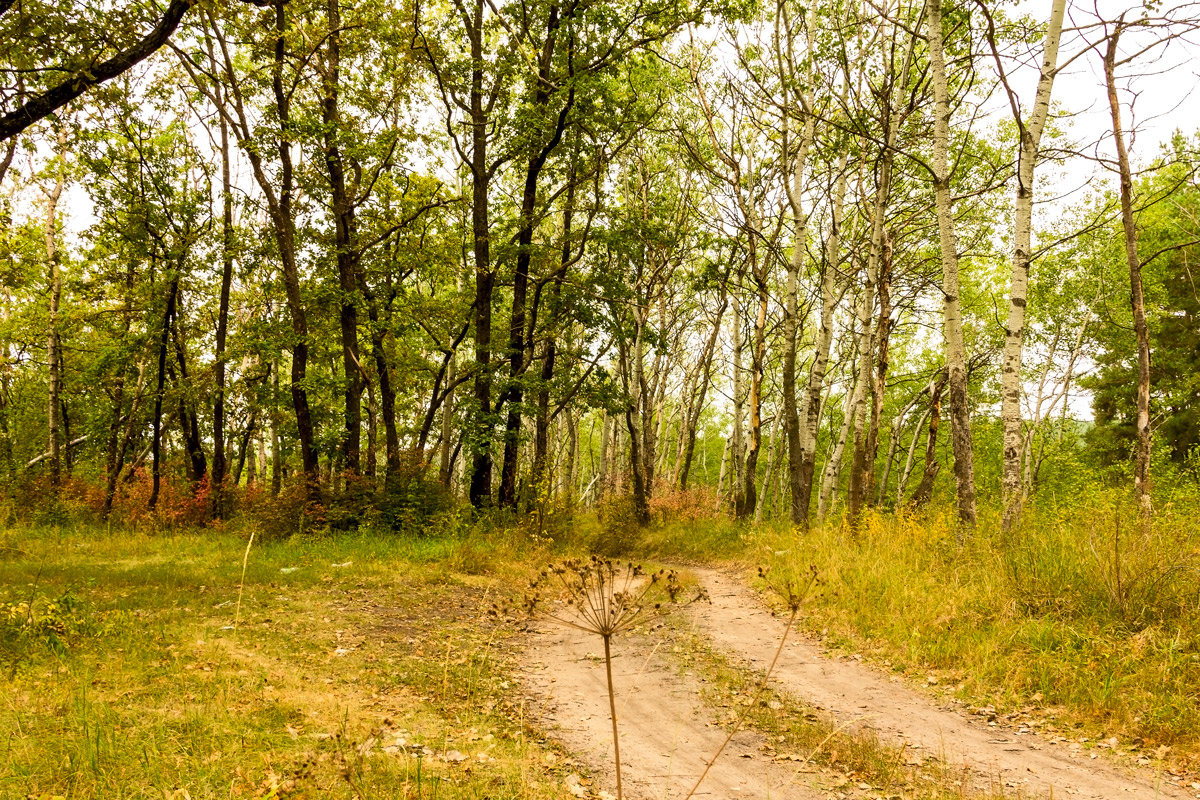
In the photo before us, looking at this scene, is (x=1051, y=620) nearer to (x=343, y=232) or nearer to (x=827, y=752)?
(x=827, y=752)

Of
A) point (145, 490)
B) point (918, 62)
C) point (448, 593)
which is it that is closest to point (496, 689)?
point (448, 593)

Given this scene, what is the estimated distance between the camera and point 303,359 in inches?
552

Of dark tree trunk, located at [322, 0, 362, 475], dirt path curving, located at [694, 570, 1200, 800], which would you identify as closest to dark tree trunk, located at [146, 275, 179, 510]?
dark tree trunk, located at [322, 0, 362, 475]

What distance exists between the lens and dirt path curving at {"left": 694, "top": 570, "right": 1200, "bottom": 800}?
4059mm

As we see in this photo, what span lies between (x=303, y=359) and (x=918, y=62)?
15359 mm

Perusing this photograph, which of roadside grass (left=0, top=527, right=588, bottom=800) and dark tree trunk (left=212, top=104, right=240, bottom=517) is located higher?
dark tree trunk (left=212, top=104, right=240, bottom=517)

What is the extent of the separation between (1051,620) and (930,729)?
7.28ft

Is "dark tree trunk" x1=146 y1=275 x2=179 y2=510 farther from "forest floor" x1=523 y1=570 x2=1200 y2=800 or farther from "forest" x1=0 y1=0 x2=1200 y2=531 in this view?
"forest floor" x1=523 y1=570 x2=1200 y2=800

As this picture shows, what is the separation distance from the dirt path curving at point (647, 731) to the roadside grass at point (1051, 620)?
2.43 m

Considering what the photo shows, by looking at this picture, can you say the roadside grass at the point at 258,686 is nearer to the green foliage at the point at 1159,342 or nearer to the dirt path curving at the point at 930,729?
the dirt path curving at the point at 930,729

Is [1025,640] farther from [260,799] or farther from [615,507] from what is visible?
[615,507]

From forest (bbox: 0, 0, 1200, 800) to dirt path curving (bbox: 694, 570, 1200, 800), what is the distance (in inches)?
14.2

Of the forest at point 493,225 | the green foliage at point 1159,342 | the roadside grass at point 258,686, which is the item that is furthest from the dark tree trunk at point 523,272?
the green foliage at point 1159,342

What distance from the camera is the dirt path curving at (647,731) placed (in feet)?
13.2
